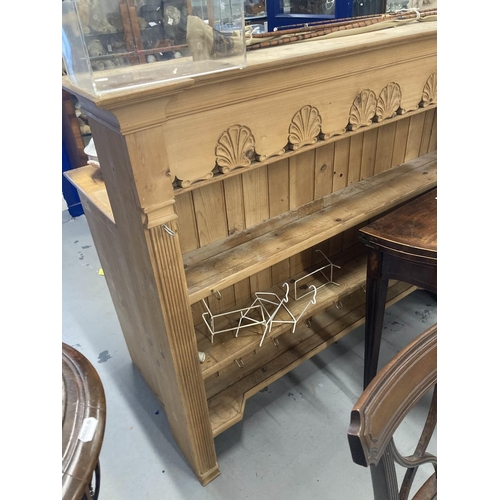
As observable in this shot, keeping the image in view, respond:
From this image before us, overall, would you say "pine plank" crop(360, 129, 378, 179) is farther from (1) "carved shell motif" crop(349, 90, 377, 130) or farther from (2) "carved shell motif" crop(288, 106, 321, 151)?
(2) "carved shell motif" crop(288, 106, 321, 151)

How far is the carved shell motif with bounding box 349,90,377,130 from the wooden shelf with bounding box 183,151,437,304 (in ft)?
0.86

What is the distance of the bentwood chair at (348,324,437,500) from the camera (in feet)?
1.63

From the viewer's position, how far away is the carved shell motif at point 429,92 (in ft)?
4.32

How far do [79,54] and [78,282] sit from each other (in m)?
1.64

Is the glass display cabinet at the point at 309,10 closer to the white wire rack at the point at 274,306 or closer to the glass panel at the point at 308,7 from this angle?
the glass panel at the point at 308,7

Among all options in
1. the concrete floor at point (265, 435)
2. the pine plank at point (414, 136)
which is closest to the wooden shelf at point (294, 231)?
the pine plank at point (414, 136)

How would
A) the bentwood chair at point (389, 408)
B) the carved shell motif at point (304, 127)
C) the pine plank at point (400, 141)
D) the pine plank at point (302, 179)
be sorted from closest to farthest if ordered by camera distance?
1. the bentwood chair at point (389, 408)
2. the carved shell motif at point (304, 127)
3. the pine plank at point (302, 179)
4. the pine plank at point (400, 141)

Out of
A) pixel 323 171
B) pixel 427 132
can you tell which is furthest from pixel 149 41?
pixel 427 132

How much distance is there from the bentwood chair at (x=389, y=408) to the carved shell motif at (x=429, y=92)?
0.98 m

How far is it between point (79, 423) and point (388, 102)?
1.12 m

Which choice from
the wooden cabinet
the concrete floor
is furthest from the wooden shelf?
the concrete floor

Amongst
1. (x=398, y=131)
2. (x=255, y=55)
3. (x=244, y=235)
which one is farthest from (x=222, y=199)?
(x=398, y=131)

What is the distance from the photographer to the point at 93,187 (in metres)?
1.30
